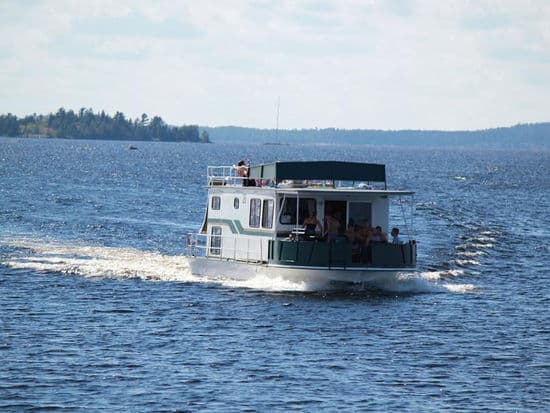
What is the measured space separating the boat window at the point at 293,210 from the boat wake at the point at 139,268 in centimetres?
218

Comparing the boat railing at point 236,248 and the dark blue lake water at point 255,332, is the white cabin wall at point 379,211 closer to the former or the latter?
the dark blue lake water at point 255,332

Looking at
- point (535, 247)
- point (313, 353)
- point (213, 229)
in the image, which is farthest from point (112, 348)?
point (535, 247)

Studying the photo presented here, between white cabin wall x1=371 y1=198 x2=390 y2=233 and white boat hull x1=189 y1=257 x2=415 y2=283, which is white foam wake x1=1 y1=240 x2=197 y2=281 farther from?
white cabin wall x1=371 y1=198 x2=390 y2=233

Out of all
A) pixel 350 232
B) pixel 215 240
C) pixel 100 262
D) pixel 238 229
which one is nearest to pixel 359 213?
pixel 350 232

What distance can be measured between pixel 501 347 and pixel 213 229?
15311 mm

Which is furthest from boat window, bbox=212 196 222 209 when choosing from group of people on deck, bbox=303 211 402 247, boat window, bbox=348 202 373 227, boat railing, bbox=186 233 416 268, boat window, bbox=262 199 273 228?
boat window, bbox=348 202 373 227

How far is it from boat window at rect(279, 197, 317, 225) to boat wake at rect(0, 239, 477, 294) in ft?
7.15

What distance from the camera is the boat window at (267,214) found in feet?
139

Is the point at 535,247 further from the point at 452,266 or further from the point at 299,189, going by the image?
the point at 299,189

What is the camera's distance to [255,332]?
34594 millimetres

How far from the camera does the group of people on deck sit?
1606 inches

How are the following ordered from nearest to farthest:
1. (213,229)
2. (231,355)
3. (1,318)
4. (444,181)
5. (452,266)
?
(231,355)
(1,318)
(213,229)
(452,266)
(444,181)

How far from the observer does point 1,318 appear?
35875mm

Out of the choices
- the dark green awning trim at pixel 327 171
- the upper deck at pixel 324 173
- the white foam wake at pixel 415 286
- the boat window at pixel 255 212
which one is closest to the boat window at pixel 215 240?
the boat window at pixel 255 212
